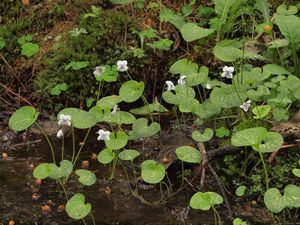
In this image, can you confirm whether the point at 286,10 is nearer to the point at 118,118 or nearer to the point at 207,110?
the point at 207,110

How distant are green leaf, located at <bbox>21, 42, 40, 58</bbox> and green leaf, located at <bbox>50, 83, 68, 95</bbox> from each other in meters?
0.38

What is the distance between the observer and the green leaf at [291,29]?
3957mm

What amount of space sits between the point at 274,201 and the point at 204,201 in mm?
354

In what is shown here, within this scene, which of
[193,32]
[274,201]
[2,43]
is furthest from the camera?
[2,43]

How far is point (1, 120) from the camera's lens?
164 inches

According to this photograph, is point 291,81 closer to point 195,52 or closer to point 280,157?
point 280,157

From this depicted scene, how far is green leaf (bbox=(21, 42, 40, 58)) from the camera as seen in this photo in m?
4.33

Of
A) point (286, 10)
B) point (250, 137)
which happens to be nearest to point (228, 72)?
point (250, 137)

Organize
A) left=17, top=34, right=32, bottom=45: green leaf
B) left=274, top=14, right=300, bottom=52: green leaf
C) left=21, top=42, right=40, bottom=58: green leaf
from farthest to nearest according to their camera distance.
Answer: left=17, top=34, right=32, bottom=45: green leaf < left=21, top=42, right=40, bottom=58: green leaf < left=274, top=14, right=300, bottom=52: green leaf

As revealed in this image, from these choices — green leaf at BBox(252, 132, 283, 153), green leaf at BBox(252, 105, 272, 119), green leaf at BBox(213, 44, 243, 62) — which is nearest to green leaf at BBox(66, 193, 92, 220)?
green leaf at BBox(252, 132, 283, 153)

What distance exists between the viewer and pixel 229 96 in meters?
3.42

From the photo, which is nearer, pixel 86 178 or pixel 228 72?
pixel 86 178

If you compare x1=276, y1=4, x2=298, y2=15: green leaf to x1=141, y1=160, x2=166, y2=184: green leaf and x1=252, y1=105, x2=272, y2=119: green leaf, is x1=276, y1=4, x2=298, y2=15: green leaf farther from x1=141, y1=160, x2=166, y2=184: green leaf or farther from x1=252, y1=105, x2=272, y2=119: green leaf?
x1=141, y1=160, x2=166, y2=184: green leaf

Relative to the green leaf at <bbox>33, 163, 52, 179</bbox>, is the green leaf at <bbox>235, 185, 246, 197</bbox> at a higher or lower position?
lower
